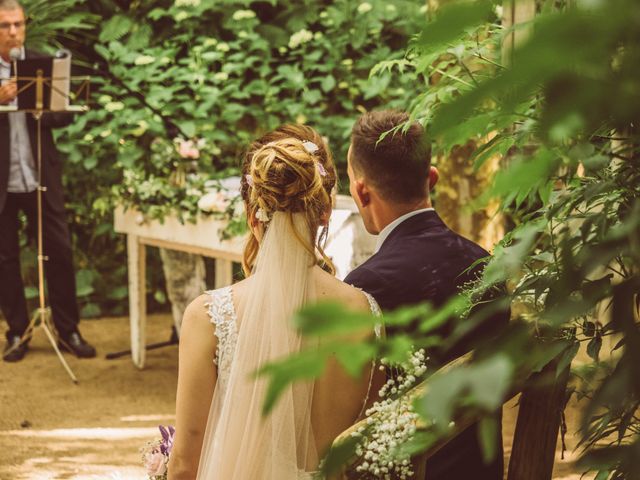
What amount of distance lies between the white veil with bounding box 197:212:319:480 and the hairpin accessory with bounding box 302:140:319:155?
17cm

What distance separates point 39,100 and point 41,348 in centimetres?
186

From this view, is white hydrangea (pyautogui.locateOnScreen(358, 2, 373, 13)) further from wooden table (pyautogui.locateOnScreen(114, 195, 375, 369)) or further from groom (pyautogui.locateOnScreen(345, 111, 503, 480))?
groom (pyautogui.locateOnScreen(345, 111, 503, 480))

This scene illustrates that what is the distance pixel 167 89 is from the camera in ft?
23.4

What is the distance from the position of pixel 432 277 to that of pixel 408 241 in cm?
14

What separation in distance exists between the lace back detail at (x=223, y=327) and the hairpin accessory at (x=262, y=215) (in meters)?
0.21

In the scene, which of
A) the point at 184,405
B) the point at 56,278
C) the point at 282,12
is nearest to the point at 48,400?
the point at 56,278

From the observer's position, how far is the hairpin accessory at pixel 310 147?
2.09 meters

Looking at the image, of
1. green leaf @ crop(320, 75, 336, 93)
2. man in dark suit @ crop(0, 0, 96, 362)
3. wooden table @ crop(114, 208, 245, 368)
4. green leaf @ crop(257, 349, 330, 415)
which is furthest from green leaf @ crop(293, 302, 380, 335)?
green leaf @ crop(320, 75, 336, 93)

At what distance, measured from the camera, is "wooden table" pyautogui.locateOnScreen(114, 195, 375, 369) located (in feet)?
12.8

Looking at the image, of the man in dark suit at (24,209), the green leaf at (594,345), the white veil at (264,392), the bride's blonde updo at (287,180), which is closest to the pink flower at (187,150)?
the man in dark suit at (24,209)

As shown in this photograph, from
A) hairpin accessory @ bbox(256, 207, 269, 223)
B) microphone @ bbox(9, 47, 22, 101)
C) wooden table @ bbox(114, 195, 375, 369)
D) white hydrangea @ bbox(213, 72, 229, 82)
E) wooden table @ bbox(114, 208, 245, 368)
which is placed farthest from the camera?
white hydrangea @ bbox(213, 72, 229, 82)

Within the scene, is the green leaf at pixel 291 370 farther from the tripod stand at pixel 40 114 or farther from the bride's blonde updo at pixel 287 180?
the tripod stand at pixel 40 114

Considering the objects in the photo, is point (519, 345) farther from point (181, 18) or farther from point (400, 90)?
point (181, 18)

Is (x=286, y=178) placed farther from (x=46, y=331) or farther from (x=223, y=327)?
(x=46, y=331)
